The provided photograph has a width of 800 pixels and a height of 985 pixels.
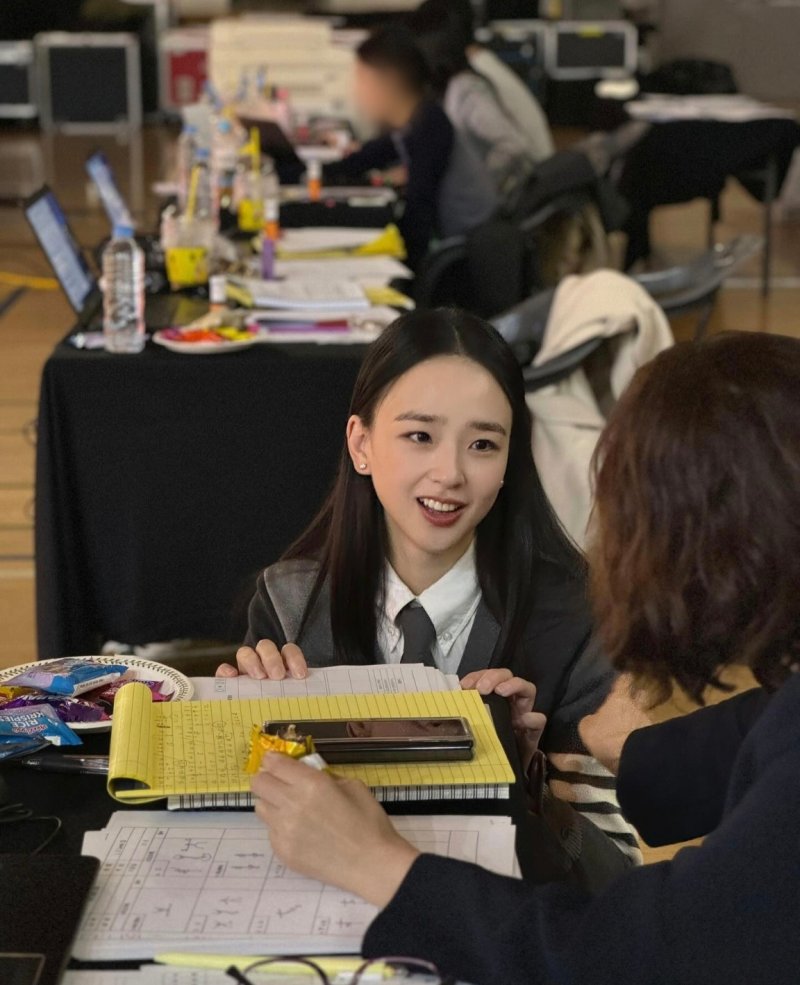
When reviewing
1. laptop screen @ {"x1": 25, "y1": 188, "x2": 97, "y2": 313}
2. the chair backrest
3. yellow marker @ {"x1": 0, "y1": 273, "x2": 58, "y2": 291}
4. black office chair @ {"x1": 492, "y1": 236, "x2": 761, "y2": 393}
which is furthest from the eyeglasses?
yellow marker @ {"x1": 0, "y1": 273, "x2": 58, "y2": 291}

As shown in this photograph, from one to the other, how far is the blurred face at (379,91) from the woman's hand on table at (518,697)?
435 centimetres

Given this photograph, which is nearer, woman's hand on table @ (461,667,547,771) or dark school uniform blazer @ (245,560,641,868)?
woman's hand on table @ (461,667,547,771)

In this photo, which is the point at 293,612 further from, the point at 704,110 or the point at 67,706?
the point at 704,110

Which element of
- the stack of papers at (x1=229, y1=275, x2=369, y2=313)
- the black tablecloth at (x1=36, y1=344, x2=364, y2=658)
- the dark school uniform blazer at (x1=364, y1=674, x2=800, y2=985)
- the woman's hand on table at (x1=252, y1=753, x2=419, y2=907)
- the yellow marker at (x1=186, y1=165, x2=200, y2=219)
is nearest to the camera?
the dark school uniform blazer at (x1=364, y1=674, x2=800, y2=985)

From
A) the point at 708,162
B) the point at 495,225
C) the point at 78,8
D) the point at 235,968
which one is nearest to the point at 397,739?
the point at 235,968

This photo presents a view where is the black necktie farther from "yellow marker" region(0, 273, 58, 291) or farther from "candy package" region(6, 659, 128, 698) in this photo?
"yellow marker" region(0, 273, 58, 291)

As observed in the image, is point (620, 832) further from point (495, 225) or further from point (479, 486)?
point (495, 225)

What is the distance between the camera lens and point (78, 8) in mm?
13383

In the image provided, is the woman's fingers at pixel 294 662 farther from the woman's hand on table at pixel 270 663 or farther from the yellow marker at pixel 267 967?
the yellow marker at pixel 267 967

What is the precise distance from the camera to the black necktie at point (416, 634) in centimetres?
186

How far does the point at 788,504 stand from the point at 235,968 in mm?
509

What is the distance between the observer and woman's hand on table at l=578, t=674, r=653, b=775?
63.6 inches

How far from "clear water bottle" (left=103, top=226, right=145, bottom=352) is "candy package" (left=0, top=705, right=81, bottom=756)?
6.44 feet

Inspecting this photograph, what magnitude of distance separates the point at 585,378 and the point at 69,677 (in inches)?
94.0
